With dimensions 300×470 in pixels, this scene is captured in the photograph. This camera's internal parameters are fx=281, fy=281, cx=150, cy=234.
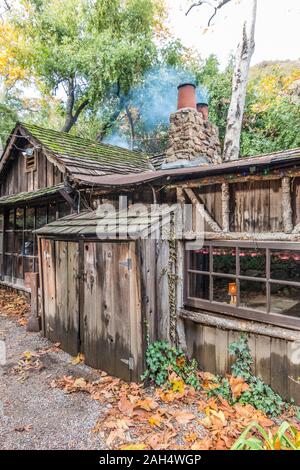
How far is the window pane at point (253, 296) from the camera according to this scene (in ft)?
19.1

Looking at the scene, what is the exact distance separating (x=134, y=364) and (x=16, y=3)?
18011 millimetres

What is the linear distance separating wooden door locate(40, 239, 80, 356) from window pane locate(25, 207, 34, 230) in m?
2.96

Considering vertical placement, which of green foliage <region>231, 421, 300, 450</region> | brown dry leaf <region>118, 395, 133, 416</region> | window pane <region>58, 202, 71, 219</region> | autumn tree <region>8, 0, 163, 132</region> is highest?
autumn tree <region>8, 0, 163, 132</region>

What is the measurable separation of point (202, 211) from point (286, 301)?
4.24m

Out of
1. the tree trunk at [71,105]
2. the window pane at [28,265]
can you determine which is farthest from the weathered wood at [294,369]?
the tree trunk at [71,105]

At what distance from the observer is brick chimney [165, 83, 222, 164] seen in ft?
19.3

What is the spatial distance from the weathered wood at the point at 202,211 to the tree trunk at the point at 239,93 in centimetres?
599

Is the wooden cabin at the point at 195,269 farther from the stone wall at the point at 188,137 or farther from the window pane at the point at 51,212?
the window pane at the point at 51,212

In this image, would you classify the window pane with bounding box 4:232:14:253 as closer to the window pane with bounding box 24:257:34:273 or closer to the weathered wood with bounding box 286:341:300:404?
the window pane with bounding box 24:257:34:273

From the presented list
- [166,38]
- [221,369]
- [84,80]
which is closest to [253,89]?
[166,38]

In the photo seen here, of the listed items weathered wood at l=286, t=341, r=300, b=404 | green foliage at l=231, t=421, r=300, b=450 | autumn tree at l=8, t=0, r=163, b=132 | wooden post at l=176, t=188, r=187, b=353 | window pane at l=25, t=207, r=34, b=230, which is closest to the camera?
green foliage at l=231, t=421, r=300, b=450

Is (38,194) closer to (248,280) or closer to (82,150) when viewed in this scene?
(82,150)

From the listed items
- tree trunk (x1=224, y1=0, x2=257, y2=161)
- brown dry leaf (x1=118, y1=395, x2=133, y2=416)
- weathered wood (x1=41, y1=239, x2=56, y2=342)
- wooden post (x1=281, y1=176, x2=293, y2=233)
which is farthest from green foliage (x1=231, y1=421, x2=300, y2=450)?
tree trunk (x1=224, y1=0, x2=257, y2=161)
